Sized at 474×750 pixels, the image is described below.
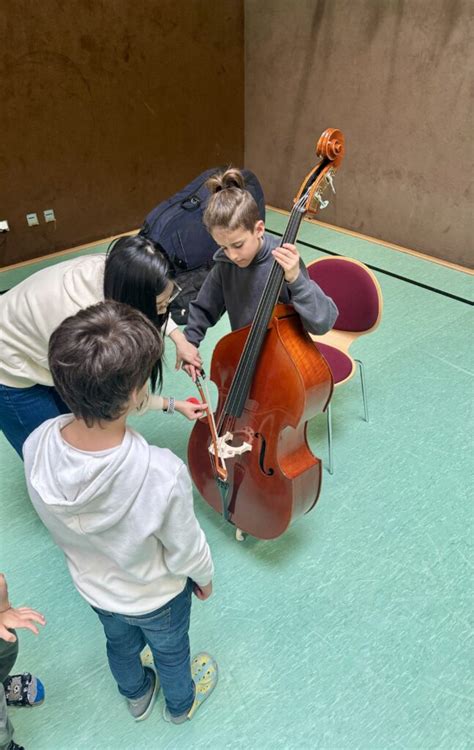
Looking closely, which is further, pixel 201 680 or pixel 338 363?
pixel 338 363

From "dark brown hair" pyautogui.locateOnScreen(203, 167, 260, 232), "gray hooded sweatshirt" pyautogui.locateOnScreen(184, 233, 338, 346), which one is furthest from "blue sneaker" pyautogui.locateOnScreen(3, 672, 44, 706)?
"dark brown hair" pyautogui.locateOnScreen(203, 167, 260, 232)

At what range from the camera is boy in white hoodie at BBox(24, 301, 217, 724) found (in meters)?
0.85

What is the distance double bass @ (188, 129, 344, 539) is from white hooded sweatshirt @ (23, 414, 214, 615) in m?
0.57

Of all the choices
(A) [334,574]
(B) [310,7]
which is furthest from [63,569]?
(B) [310,7]

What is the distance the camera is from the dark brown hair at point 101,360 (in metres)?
0.83

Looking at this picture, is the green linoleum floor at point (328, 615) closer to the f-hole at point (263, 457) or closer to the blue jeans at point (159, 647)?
the blue jeans at point (159, 647)

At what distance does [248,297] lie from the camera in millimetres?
1730

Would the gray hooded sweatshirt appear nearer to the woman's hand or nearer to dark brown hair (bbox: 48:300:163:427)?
the woman's hand

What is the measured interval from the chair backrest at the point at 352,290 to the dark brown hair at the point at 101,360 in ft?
4.88

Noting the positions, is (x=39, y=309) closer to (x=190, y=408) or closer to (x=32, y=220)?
(x=190, y=408)

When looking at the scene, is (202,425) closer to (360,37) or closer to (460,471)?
(460,471)

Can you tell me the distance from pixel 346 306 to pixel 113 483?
5.35ft

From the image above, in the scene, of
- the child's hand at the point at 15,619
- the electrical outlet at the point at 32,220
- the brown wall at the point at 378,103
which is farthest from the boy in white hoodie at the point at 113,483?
the electrical outlet at the point at 32,220

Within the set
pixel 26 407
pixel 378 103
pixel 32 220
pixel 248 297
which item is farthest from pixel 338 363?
pixel 32 220
